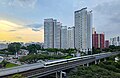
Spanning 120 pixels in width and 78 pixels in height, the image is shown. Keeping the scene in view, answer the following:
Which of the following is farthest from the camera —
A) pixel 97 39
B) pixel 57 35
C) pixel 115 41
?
pixel 115 41

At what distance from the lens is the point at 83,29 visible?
2010 inches

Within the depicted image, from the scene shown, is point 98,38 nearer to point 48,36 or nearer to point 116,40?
point 48,36

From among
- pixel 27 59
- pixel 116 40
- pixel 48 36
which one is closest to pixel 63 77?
pixel 27 59

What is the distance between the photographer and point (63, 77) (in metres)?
19.9

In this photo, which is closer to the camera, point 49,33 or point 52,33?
point 52,33

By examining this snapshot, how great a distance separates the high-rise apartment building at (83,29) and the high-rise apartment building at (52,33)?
7.04 meters

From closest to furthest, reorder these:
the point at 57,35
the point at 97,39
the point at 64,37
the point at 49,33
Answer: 1. the point at 64,37
2. the point at 57,35
3. the point at 49,33
4. the point at 97,39

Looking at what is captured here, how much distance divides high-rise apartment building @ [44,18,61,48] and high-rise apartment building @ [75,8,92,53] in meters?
7.04

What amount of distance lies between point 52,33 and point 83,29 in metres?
10.7

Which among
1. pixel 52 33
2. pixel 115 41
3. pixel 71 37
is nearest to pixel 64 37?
pixel 71 37

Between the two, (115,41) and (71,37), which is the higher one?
(71,37)

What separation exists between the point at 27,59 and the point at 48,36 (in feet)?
88.9

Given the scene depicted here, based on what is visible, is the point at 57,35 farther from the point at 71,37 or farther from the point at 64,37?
the point at 71,37

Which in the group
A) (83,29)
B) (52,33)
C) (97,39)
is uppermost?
(83,29)
